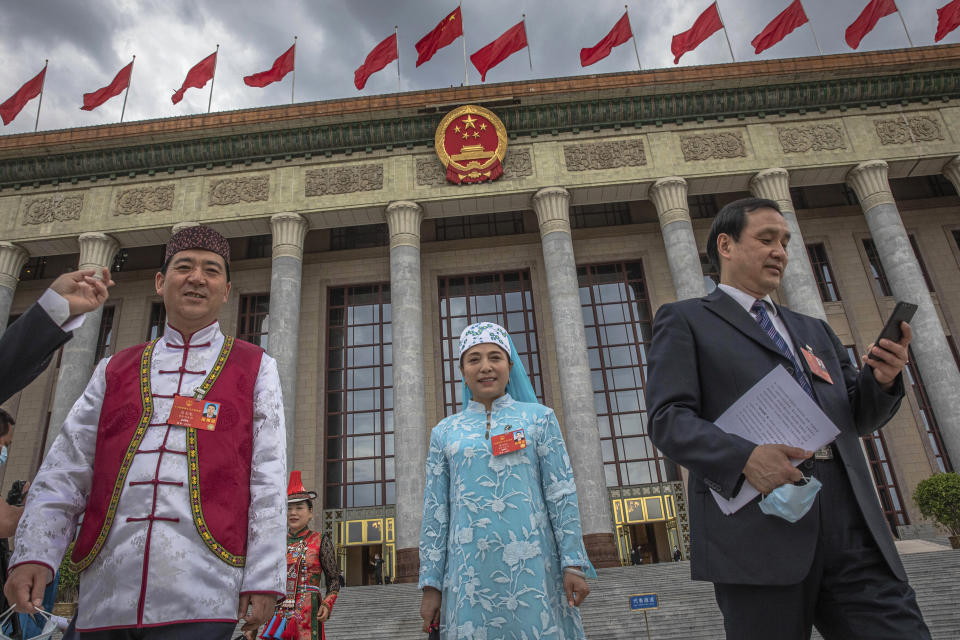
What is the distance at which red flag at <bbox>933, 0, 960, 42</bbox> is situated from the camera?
50.1ft

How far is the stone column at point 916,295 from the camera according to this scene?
1311 centimetres

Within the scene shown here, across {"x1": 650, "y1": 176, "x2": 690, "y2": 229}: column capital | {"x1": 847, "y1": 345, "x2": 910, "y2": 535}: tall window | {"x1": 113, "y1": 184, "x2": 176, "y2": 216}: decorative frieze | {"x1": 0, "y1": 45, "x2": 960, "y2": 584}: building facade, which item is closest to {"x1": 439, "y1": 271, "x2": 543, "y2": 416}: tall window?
{"x1": 0, "y1": 45, "x2": 960, "y2": 584}: building facade

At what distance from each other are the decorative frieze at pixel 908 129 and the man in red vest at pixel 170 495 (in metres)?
17.7

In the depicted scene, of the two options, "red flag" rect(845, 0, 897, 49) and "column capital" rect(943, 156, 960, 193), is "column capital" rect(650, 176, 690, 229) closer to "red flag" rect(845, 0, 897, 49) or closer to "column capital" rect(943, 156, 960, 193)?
"red flag" rect(845, 0, 897, 49)

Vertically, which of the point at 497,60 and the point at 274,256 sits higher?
the point at 497,60

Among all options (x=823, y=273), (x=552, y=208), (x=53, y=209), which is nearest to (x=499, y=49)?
(x=552, y=208)

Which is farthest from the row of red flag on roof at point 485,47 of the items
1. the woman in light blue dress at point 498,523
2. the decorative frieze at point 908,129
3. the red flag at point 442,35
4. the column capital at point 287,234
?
the woman in light blue dress at point 498,523

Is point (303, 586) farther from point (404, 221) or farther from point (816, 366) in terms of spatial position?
point (404, 221)

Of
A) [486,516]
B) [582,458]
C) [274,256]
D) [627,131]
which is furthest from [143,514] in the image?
[627,131]

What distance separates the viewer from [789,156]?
15133 millimetres

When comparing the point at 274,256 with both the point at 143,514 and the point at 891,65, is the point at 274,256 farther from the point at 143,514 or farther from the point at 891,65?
the point at 891,65

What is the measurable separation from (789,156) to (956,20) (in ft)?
18.3

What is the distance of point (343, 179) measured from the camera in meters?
15.7

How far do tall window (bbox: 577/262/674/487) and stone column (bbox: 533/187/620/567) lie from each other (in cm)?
283
